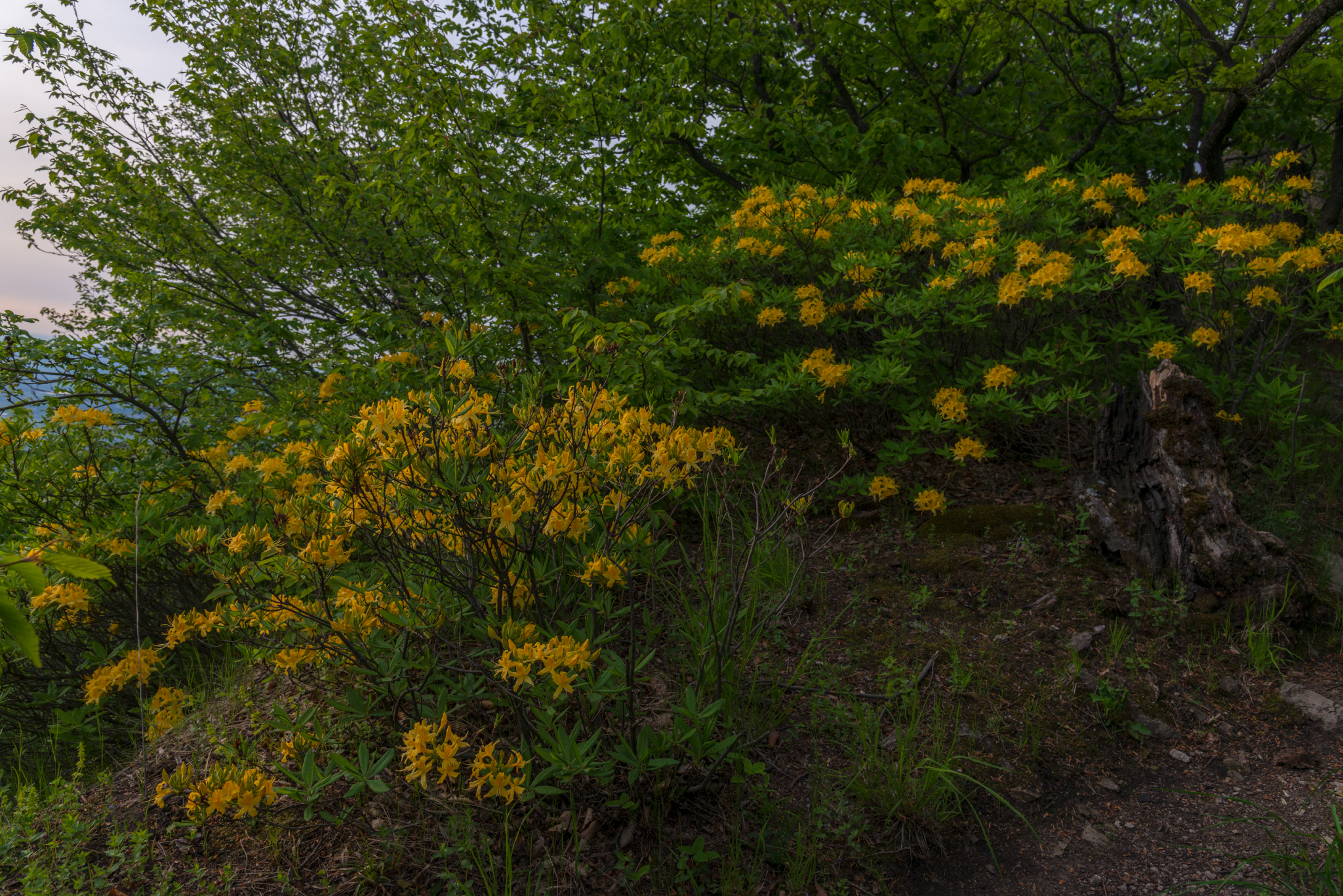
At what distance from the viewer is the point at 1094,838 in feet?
7.55


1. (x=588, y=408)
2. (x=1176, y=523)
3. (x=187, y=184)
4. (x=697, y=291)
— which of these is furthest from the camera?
(x=187, y=184)

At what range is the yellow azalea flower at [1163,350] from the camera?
3.65 m

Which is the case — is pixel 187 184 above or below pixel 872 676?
above

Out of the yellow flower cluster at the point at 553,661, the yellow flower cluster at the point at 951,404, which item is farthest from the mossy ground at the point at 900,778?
the yellow flower cluster at the point at 951,404

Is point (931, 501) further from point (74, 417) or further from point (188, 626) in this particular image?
point (74, 417)

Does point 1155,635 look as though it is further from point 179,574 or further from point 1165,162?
point 1165,162

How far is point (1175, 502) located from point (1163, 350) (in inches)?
33.6

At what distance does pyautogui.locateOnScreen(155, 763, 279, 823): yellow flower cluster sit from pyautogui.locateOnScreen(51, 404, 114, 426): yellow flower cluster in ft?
6.37

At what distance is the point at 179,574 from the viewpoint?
12.1 feet

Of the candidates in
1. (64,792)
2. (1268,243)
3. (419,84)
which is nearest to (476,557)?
(64,792)

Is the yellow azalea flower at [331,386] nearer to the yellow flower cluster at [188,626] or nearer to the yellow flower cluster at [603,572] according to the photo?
the yellow flower cluster at [188,626]

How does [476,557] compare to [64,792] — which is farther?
[64,792]

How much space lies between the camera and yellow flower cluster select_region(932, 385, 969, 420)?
361 cm

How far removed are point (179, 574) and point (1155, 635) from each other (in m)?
4.80
